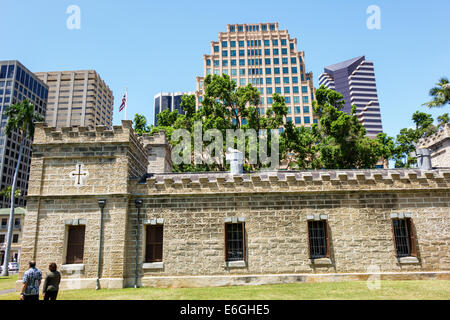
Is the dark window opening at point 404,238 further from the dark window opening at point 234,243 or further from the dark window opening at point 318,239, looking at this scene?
the dark window opening at point 234,243

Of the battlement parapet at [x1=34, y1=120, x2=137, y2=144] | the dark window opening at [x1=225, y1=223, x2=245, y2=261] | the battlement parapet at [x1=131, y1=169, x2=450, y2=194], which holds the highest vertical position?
the battlement parapet at [x1=34, y1=120, x2=137, y2=144]

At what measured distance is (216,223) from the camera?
16109mm

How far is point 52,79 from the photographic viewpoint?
149000 millimetres

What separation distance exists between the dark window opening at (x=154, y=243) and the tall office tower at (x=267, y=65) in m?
68.4

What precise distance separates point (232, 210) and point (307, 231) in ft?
12.4

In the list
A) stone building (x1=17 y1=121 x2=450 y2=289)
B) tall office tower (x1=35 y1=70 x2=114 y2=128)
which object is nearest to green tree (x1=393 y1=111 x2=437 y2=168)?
stone building (x1=17 y1=121 x2=450 y2=289)

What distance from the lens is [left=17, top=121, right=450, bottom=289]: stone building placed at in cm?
1548

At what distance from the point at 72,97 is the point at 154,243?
14947 cm

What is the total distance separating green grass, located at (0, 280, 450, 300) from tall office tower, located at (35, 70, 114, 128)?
145m

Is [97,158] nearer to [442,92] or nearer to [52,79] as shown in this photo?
[442,92]

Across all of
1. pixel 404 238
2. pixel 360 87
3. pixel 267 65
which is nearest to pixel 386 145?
pixel 404 238

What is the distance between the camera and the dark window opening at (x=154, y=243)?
1596cm

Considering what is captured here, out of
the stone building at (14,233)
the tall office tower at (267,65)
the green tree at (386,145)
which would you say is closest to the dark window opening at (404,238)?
the green tree at (386,145)

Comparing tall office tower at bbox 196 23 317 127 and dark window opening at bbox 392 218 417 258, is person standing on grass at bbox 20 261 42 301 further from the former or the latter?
tall office tower at bbox 196 23 317 127
